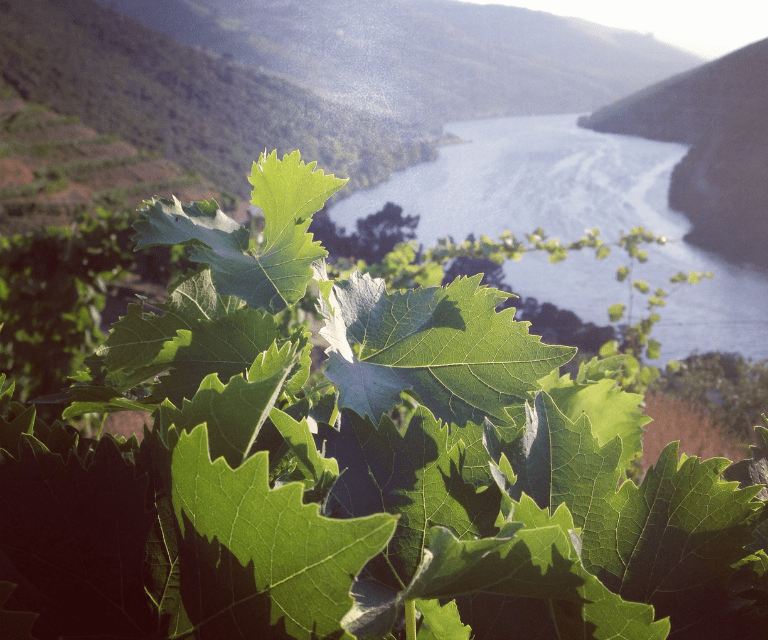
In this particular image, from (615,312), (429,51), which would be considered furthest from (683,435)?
(429,51)

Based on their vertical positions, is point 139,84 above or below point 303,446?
above

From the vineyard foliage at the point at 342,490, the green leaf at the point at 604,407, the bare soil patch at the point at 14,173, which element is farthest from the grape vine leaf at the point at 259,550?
the bare soil patch at the point at 14,173

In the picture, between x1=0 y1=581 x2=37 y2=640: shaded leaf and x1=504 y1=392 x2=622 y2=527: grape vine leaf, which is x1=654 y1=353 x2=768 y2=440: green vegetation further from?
x1=0 y1=581 x2=37 y2=640: shaded leaf

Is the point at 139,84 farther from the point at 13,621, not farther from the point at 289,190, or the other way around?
the point at 13,621

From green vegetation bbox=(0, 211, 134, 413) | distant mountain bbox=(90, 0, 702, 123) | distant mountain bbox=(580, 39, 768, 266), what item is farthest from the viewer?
distant mountain bbox=(580, 39, 768, 266)

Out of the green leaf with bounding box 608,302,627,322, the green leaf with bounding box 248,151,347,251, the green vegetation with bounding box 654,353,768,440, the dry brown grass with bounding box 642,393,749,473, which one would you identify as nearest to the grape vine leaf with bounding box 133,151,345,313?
the green leaf with bounding box 248,151,347,251

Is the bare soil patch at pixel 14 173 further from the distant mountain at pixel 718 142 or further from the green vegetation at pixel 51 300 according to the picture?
the distant mountain at pixel 718 142
